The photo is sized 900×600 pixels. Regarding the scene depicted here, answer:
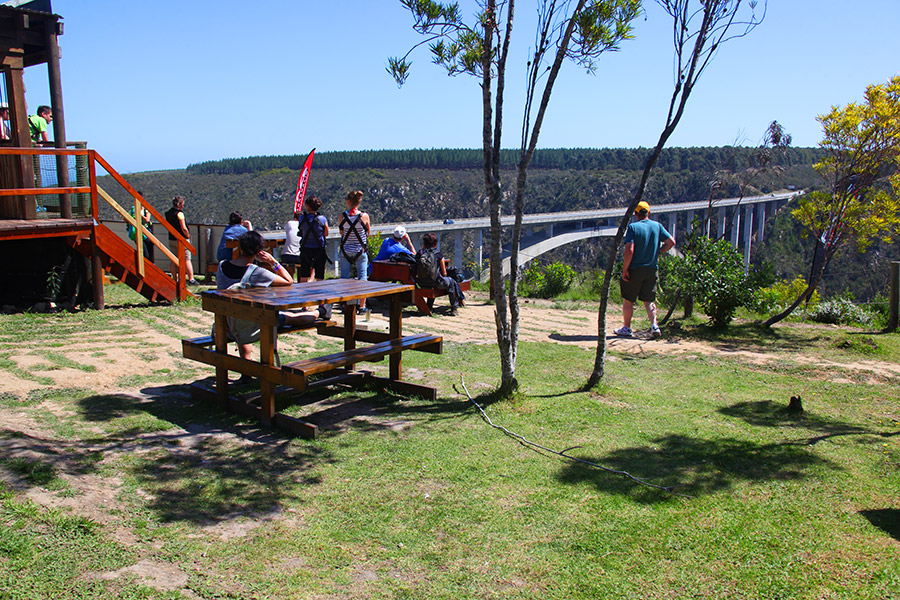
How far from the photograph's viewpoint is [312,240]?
8031 mm

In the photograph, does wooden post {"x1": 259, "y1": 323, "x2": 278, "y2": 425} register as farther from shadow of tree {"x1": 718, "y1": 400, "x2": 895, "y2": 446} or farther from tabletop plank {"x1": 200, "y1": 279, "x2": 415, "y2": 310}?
shadow of tree {"x1": 718, "y1": 400, "x2": 895, "y2": 446}

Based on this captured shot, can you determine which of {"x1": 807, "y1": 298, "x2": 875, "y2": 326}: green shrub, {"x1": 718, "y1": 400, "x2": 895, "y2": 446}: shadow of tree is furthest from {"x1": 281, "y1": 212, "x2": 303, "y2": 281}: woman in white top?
{"x1": 807, "y1": 298, "x2": 875, "y2": 326}: green shrub

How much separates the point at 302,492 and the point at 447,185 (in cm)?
9447

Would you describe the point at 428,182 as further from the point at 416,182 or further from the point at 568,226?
the point at 568,226

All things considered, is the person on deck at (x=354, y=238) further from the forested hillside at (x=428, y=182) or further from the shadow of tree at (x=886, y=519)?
the forested hillside at (x=428, y=182)

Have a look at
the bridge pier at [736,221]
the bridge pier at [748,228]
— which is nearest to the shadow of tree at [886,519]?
the bridge pier at [736,221]

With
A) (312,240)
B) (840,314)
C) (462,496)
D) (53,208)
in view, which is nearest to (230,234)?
(312,240)

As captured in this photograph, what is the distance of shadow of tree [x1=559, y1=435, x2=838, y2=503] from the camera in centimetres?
366

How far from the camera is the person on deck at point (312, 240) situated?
7.96 m

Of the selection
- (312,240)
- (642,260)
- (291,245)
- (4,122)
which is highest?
(4,122)

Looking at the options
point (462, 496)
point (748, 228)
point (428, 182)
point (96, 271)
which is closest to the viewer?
point (462, 496)

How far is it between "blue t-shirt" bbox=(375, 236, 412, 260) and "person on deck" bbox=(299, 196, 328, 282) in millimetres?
1347

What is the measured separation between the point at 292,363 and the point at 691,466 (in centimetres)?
253

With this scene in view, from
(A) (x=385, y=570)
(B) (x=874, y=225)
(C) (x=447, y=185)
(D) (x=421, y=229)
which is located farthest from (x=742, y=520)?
(C) (x=447, y=185)
